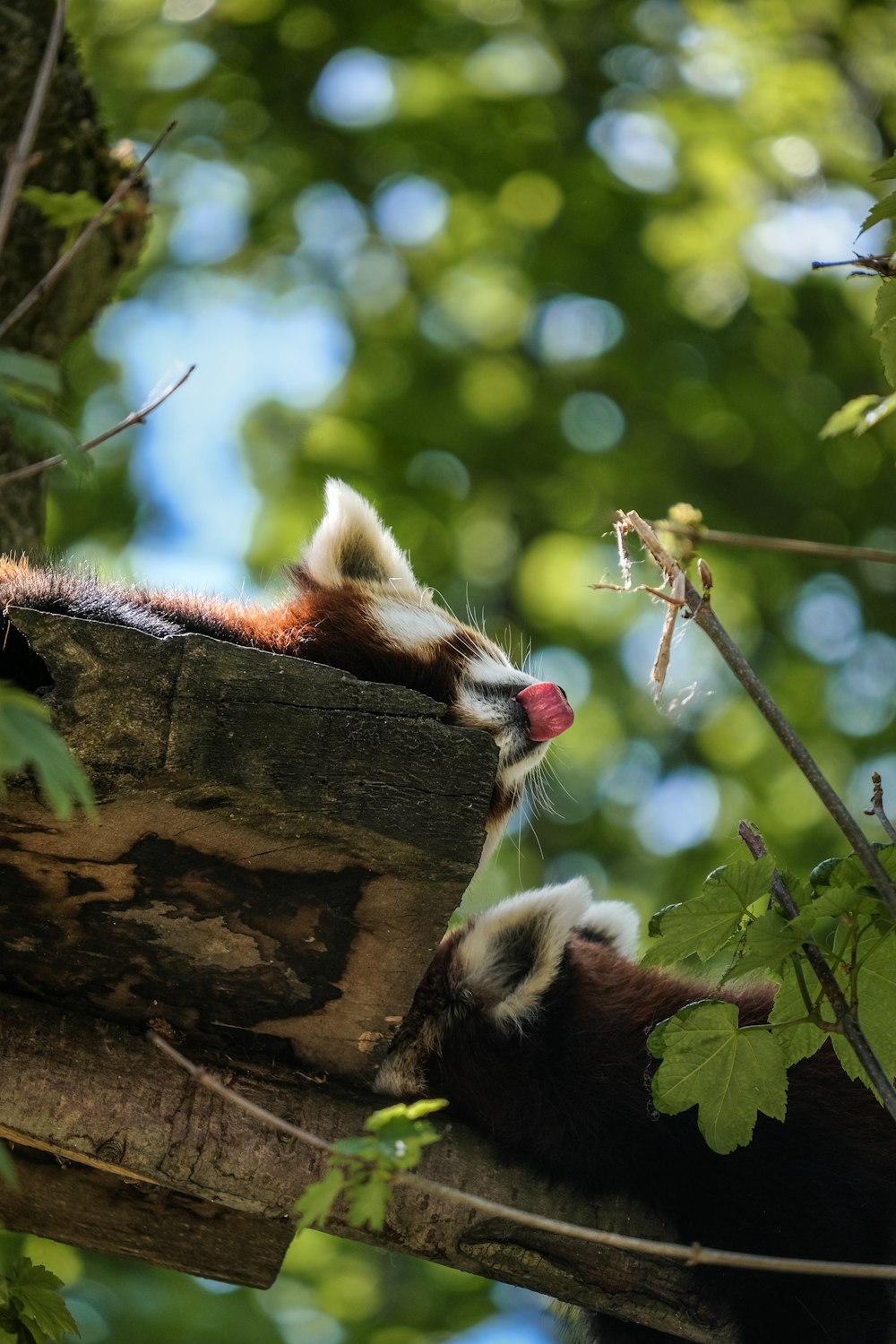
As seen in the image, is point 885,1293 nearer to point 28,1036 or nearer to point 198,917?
point 198,917

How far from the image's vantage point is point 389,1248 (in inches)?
84.3

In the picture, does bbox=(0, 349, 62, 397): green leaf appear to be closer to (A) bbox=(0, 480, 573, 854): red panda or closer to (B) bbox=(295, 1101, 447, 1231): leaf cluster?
(A) bbox=(0, 480, 573, 854): red panda

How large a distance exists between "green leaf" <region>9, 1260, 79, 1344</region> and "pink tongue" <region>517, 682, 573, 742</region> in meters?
1.34

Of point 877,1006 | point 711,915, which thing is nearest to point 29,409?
point 711,915

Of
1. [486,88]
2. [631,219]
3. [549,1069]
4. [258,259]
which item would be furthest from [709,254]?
[549,1069]

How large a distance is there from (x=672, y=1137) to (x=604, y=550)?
534cm

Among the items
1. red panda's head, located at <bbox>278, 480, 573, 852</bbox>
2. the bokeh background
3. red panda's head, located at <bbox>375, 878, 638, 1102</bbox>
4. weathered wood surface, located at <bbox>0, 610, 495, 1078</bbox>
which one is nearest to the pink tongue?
red panda's head, located at <bbox>278, 480, 573, 852</bbox>

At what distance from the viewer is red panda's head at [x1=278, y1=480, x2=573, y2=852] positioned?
2.64 meters

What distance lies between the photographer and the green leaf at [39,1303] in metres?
2.06

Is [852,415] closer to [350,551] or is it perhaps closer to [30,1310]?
[350,551]

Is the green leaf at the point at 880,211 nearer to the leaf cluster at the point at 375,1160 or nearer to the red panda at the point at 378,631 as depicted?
the red panda at the point at 378,631

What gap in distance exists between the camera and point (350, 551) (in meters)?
3.04

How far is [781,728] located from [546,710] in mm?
933

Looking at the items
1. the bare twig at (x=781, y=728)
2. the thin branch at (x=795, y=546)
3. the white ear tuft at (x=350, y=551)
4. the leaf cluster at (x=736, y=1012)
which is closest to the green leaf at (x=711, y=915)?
the leaf cluster at (x=736, y=1012)
